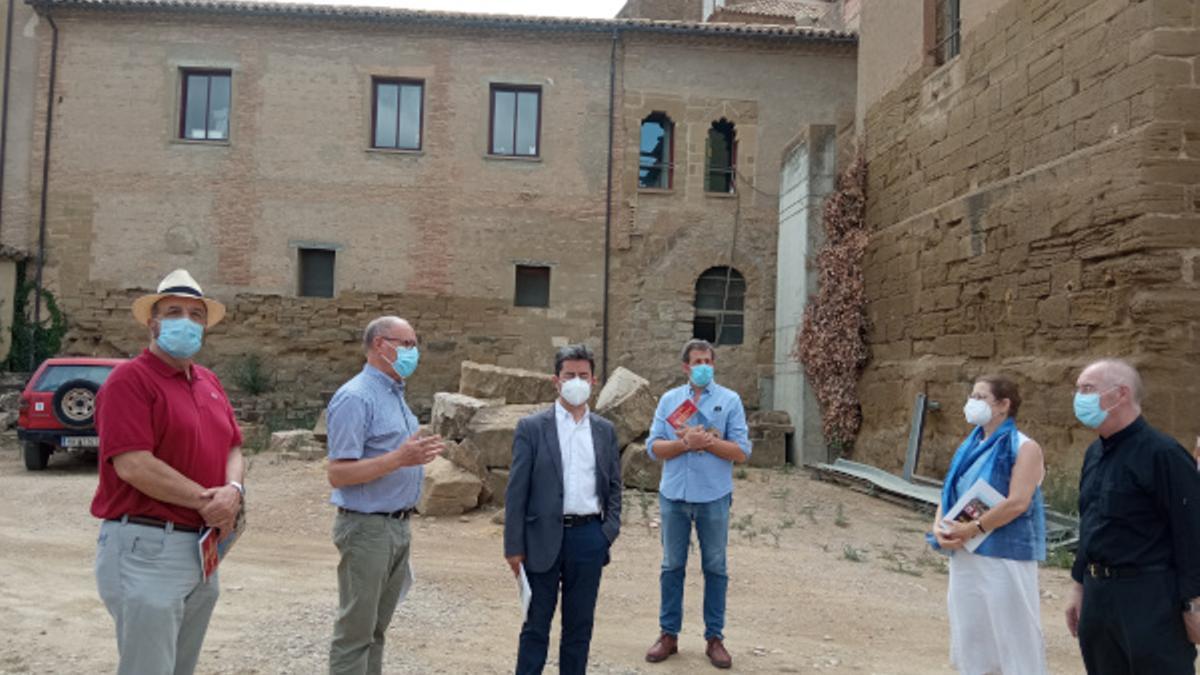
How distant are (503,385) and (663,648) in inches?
285

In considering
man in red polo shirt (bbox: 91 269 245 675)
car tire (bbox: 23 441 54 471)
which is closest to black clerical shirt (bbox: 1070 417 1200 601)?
man in red polo shirt (bbox: 91 269 245 675)

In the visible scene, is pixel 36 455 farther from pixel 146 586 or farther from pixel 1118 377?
pixel 1118 377

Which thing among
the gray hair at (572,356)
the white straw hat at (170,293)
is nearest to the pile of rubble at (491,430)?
the gray hair at (572,356)

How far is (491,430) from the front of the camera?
10.4 m

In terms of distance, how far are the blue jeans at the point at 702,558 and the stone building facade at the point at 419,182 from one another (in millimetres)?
12556

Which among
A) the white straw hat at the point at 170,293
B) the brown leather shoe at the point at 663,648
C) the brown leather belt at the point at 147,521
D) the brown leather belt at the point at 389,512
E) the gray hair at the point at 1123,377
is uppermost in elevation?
the white straw hat at the point at 170,293

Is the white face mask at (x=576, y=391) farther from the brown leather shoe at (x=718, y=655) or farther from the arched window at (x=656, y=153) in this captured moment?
the arched window at (x=656, y=153)

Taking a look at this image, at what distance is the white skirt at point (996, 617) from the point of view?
3867mm

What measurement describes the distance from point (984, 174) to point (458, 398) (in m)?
6.60

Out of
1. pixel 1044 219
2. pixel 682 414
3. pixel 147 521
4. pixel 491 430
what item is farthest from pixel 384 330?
pixel 1044 219

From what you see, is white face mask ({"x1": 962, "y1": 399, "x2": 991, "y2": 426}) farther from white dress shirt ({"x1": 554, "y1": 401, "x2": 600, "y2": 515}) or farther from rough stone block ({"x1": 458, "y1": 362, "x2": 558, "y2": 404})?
rough stone block ({"x1": 458, "y1": 362, "x2": 558, "y2": 404})

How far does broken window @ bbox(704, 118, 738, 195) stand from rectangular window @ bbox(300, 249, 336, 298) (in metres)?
7.50

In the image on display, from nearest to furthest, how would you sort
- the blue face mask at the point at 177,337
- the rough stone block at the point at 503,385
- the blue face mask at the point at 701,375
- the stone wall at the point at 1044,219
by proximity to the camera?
the blue face mask at the point at 177,337 < the blue face mask at the point at 701,375 < the stone wall at the point at 1044,219 < the rough stone block at the point at 503,385

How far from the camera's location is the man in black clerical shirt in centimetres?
337
